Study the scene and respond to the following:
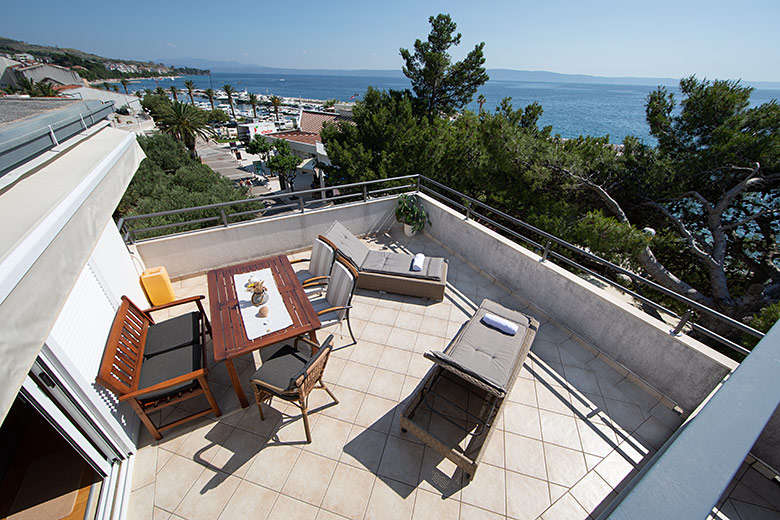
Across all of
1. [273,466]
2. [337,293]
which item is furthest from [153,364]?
[337,293]

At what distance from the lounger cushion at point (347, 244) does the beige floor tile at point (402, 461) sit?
9.05 ft

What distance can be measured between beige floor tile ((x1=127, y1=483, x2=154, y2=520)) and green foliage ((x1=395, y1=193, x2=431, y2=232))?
18.4 ft

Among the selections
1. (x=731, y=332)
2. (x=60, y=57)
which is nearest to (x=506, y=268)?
(x=731, y=332)

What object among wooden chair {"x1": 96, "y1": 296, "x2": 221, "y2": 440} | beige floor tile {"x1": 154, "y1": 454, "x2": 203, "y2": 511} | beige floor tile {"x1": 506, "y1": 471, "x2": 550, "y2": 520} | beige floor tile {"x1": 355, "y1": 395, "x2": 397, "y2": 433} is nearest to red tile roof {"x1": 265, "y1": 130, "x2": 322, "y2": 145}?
wooden chair {"x1": 96, "y1": 296, "x2": 221, "y2": 440}

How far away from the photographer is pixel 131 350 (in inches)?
123

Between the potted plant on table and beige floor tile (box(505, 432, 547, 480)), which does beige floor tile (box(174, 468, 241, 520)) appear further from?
the potted plant on table

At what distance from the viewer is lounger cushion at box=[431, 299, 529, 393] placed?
3211mm

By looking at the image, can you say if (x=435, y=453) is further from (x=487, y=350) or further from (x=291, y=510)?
(x=291, y=510)

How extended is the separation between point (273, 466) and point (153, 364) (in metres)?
1.55

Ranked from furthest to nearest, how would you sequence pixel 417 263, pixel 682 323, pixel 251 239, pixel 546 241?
pixel 251 239 < pixel 546 241 < pixel 417 263 < pixel 682 323

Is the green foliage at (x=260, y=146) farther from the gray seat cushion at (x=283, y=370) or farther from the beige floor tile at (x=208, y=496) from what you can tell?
the beige floor tile at (x=208, y=496)

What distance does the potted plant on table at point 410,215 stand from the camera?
22.4 ft

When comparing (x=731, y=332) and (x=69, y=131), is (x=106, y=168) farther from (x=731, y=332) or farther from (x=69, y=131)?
(x=731, y=332)

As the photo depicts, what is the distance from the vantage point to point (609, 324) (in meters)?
3.94
